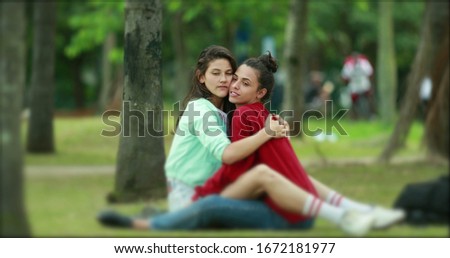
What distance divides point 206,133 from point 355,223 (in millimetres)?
1009

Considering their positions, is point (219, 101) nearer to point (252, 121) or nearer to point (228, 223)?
point (252, 121)

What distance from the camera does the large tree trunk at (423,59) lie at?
12.5 metres

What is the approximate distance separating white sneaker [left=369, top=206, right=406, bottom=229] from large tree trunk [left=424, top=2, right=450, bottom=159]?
17.2ft

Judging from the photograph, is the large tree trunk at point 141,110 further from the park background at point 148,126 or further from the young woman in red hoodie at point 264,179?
the young woman in red hoodie at point 264,179

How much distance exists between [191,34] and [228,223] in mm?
21772

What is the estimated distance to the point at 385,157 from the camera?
514 inches

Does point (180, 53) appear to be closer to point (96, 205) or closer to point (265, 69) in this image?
point (96, 205)

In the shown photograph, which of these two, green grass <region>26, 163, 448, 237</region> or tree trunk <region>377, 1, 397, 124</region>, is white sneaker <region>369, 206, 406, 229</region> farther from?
tree trunk <region>377, 1, 397, 124</region>

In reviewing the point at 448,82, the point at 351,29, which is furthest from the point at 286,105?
the point at 351,29

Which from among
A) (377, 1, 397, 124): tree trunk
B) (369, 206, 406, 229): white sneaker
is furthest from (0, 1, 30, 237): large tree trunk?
(377, 1, 397, 124): tree trunk

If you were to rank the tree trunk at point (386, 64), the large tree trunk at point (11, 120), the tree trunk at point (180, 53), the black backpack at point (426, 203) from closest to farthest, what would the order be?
1. the large tree trunk at point (11, 120)
2. the black backpack at point (426, 203)
3. the tree trunk at point (180, 53)
4. the tree trunk at point (386, 64)

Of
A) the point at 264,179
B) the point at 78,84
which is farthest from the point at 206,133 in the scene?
the point at 78,84

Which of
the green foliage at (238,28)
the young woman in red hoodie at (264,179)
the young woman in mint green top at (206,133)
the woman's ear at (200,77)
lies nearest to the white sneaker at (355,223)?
the young woman in red hoodie at (264,179)

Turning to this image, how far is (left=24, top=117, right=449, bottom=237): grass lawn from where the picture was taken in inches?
240
